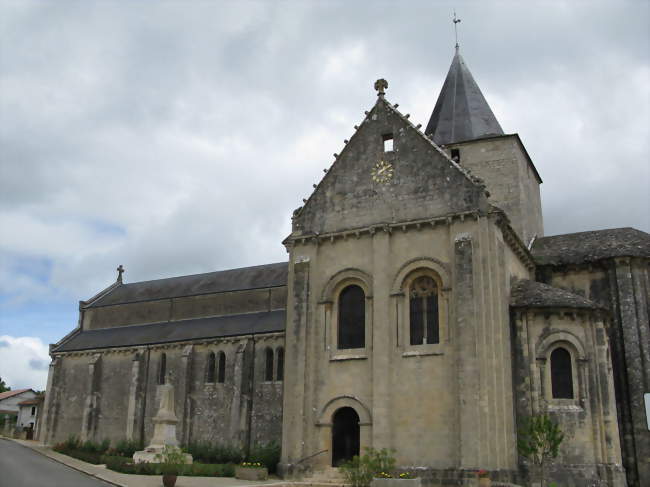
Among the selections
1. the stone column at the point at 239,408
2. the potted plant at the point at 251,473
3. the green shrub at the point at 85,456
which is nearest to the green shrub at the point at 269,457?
the potted plant at the point at 251,473

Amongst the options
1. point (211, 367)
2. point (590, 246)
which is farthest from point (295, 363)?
point (590, 246)

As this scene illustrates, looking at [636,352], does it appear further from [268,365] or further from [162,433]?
[162,433]

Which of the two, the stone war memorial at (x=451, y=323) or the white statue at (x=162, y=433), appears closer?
the stone war memorial at (x=451, y=323)

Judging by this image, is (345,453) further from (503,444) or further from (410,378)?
(503,444)

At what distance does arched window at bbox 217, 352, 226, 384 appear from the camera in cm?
4012

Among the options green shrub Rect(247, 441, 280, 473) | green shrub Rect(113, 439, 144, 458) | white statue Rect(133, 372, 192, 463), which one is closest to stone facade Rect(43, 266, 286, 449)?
green shrub Rect(113, 439, 144, 458)

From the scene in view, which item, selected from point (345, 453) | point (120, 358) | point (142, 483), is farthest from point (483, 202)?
point (120, 358)

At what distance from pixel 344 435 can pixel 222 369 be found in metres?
15.7

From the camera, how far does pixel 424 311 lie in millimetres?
26125

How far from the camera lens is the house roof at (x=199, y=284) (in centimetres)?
4612

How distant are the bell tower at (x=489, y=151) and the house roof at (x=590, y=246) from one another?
1.29 m

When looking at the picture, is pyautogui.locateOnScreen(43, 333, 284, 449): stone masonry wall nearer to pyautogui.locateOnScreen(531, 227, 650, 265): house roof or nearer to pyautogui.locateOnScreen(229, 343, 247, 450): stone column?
pyautogui.locateOnScreen(229, 343, 247, 450): stone column

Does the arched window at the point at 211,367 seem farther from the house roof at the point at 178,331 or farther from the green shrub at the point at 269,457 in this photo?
the green shrub at the point at 269,457

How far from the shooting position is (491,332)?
947 inches
